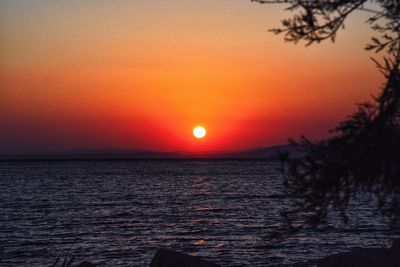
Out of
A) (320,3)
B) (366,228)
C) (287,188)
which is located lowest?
(366,228)

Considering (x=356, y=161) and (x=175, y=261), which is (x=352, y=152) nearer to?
(x=356, y=161)

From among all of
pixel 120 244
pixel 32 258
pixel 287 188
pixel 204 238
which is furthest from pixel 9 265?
pixel 287 188

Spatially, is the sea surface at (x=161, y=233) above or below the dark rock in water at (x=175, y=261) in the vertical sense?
below

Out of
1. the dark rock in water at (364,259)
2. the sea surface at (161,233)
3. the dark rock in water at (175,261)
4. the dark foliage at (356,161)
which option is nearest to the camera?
the dark foliage at (356,161)

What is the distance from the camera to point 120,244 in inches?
1569

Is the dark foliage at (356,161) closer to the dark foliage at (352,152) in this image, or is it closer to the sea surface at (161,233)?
the dark foliage at (352,152)

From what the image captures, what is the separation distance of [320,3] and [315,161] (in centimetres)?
236

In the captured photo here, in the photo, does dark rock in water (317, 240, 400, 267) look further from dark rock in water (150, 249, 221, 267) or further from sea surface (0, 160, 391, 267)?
dark rock in water (150, 249, 221, 267)

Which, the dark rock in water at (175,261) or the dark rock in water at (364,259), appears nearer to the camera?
the dark rock in water at (364,259)

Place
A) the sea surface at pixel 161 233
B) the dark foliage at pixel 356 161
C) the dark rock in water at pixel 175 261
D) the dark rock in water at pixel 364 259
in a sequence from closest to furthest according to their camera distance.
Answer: the dark foliage at pixel 356 161 → the dark rock in water at pixel 364 259 → the dark rock in water at pixel 175 261 → the sea surface at pixel 161 233

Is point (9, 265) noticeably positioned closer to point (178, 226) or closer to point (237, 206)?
point (178, 226)

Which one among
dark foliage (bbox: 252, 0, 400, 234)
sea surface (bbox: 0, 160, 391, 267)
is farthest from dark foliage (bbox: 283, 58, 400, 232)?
sea surface (bbox: 0, 160, 391, 267)

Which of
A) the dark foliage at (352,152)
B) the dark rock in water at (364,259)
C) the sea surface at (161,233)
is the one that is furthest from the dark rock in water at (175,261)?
the dark foliage at (352,152)

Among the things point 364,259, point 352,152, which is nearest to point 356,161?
point 352,152
